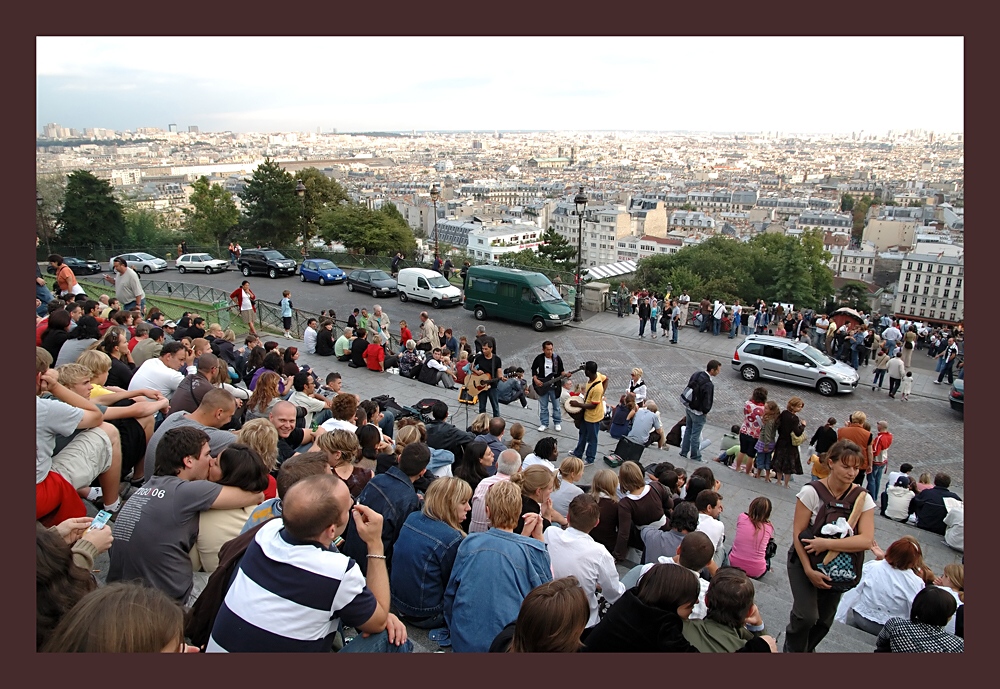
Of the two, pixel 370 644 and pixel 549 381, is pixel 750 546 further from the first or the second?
pixel 549 381

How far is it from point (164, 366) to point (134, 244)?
33.0 m

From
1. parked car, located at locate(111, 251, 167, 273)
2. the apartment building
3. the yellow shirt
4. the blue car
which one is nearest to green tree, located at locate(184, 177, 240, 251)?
parked car, located at locate(111, 251, 167, 273)

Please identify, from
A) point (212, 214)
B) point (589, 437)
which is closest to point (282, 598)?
point (589, 437)

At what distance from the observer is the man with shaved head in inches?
234

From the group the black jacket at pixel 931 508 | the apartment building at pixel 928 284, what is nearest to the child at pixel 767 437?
the black jacket at pixel 931 508

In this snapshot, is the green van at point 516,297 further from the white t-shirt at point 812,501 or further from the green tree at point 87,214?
the green tree at point 87,214

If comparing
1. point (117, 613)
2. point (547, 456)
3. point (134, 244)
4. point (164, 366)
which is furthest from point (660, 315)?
point (134, 244)

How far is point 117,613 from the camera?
7.41ft

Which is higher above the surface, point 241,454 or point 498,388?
point 241,454

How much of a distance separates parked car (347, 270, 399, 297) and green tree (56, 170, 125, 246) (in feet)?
59.5

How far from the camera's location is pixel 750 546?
19.2 feet

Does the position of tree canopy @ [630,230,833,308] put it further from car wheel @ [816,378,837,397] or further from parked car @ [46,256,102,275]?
car wheel @ [816,378,837,397]

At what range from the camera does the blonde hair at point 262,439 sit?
484 cm

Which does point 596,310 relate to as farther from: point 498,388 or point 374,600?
point 374,600
